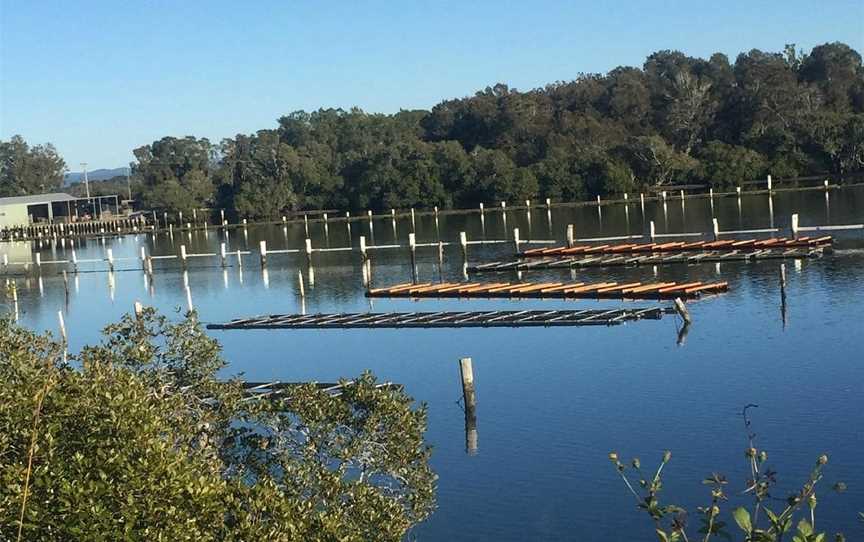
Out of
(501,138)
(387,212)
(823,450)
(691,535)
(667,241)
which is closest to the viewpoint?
(691,535)

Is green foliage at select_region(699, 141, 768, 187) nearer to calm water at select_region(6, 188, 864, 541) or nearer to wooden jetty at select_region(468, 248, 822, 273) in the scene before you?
calm water at select_region(6, 188, 864, 541)

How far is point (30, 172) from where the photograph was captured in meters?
154

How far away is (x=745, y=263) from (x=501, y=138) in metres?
71.2

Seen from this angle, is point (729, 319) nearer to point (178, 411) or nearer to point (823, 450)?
point (823, 450)

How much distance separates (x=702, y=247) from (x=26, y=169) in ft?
390

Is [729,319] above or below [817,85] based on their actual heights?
below

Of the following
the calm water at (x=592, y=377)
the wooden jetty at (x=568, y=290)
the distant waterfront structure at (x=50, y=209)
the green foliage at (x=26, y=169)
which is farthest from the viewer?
the green foliage at (x=26, y=169)

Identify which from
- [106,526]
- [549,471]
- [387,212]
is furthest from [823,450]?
[387,212]

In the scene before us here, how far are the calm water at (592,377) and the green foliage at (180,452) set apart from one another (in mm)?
3773

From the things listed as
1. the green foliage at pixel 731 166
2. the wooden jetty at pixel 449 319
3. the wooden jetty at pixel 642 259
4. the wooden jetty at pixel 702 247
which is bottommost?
the wooden jetty at pixel 449 319

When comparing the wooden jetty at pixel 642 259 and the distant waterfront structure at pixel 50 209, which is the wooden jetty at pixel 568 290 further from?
the distant waterfront structure at pixel 50 209

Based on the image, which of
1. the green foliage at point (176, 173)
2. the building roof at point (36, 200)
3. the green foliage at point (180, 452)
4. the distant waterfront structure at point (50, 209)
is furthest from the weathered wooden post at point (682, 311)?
the building roof at point (36, 200)

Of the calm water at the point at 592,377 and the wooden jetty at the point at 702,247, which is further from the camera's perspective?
the wooden jetty at the point at 702,247

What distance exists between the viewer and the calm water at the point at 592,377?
21.9m
